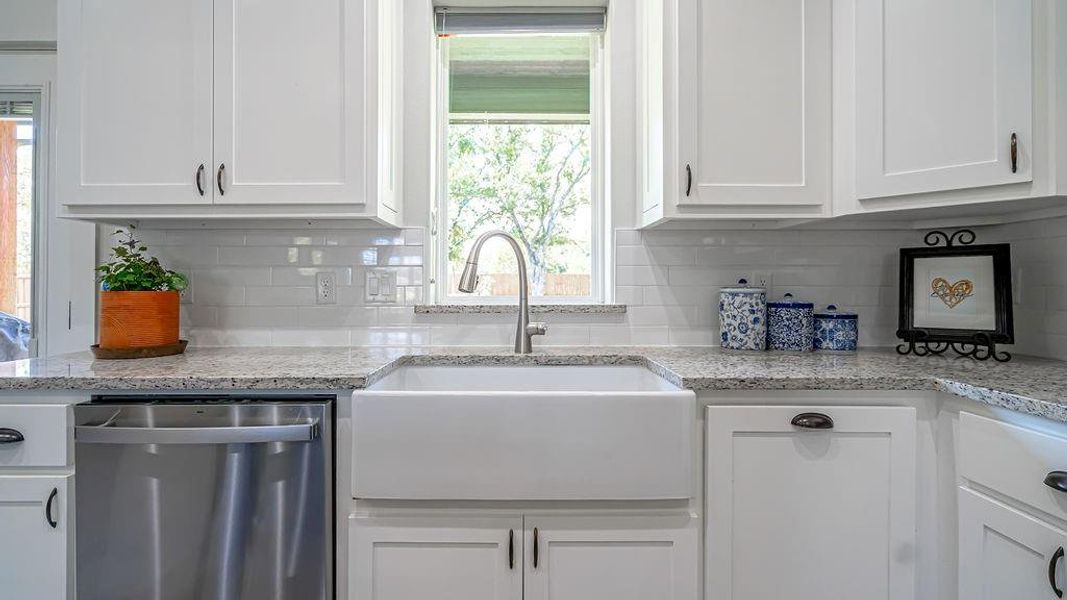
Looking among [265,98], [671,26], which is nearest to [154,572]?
[265,98]

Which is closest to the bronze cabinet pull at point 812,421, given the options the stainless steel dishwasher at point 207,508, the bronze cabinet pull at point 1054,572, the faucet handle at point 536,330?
the bronze cabinet pull at point 1054,572

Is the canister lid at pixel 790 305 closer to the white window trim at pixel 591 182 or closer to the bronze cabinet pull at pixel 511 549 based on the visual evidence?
Result: the white window trim at pixel 591 182

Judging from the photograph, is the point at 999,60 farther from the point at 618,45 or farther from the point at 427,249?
the point at 427,249

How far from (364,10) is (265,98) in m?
0.39

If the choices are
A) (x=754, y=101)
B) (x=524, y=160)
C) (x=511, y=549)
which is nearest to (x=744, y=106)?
(x=754, y=101)

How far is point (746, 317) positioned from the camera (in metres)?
1.80

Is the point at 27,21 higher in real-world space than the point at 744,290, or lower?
higher

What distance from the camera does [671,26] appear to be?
161 centimetres

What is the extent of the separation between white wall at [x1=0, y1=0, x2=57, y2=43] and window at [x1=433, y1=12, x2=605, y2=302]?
1.43 metres

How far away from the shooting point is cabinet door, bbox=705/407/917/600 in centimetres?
125

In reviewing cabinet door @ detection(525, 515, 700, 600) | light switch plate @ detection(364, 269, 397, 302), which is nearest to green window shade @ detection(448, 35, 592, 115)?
light switch plate @ detection(364, 269, 397, 302)

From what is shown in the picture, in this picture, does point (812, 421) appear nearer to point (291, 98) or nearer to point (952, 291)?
point (952, 291)

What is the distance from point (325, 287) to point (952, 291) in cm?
209

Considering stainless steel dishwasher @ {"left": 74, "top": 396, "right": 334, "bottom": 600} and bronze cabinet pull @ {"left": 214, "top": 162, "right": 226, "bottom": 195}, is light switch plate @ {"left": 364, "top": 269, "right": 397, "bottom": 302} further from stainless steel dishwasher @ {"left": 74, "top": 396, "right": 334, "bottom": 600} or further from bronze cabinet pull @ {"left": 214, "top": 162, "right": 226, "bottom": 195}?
stainless steel dishwasher @ {"left": 74, "top": 396, "right": 334, "bottom": 600}
